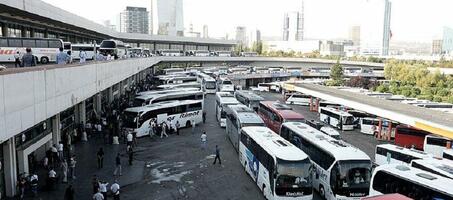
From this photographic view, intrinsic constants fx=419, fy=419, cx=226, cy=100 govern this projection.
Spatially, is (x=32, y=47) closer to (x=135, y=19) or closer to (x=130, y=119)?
(x=130, y=119)

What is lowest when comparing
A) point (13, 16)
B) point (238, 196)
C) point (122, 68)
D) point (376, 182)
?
point (238, 196)

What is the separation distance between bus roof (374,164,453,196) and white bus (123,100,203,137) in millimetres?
15575

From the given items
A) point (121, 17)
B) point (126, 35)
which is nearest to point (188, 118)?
point (126, 35)

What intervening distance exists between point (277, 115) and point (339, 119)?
729cm

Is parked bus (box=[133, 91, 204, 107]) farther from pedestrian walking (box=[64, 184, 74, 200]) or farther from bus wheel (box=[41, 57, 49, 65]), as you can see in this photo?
pedestrian walking (box=[64, 184, 74, 200])

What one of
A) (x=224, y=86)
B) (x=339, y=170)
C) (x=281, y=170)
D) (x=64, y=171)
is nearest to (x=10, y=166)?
(x=64, y=171)

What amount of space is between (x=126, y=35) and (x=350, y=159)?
66.6 meters

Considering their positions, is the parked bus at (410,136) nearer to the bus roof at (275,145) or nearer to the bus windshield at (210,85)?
the bus roof at (275,145)

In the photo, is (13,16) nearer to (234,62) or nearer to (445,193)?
(445,193)

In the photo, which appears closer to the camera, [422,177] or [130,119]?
[422,177]

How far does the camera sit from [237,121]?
23281 mm

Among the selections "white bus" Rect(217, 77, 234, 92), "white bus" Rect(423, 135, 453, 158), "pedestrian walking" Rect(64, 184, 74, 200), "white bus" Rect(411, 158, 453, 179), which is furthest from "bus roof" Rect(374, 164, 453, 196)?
"white bus" Rect(217, 77, 234, 92)

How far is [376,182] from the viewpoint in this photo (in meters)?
14.3

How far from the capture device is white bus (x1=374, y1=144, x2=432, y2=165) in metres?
19.0
